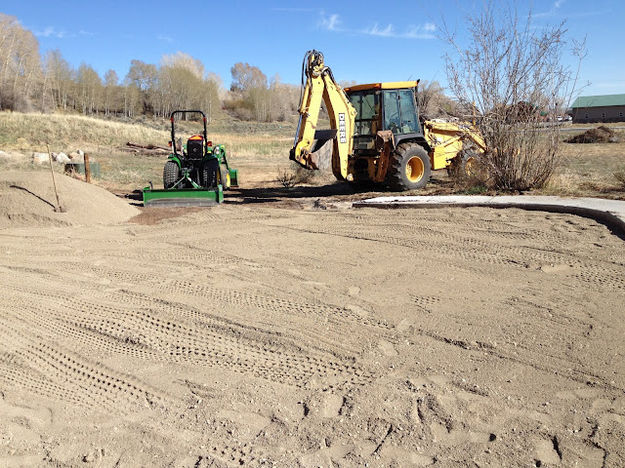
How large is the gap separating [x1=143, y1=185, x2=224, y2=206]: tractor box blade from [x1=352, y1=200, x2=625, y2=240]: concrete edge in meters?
3.13

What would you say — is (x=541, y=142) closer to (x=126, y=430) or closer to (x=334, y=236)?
(x=334, y=236)

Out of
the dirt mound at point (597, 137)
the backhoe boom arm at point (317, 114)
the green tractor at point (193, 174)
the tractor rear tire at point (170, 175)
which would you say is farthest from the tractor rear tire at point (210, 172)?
the dirt mound at point (597, 137)

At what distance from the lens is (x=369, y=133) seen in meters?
13.0

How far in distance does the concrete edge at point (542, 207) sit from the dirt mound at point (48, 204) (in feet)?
16.0

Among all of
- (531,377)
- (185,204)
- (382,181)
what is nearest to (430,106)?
(382,181)

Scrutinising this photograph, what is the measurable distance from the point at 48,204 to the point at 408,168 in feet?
26.0

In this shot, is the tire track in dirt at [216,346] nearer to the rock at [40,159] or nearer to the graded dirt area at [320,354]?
the graded dirt area at [320,354]

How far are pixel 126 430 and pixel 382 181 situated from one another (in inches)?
401

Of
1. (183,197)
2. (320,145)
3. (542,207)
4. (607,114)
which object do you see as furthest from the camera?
(607,114)

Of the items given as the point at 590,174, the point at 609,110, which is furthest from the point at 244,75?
the point at 590,174

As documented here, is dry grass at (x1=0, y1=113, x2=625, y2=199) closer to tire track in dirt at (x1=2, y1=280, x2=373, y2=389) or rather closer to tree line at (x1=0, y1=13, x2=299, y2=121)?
tire track in dirt at (x1=2, y1=280, x2=373, y2=389)

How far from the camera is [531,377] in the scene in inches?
154

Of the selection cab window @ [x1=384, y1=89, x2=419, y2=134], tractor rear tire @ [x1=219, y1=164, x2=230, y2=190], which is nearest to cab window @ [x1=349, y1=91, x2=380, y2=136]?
cab window @ [x1=384, y1=89, x2=419, y2=134]

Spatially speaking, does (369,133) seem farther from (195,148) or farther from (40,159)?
→ (40,159)
